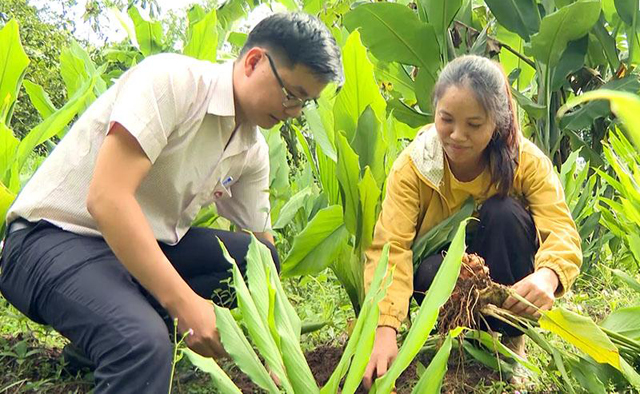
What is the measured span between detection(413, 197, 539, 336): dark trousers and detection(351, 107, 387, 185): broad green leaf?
26 centimetres

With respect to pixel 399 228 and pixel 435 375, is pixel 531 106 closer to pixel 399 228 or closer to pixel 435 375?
pixel 399 228

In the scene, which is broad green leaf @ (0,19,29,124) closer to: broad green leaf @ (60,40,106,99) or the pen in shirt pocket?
broad green leaf @ (60,40,106,99)

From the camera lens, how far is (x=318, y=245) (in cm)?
Answer: 174

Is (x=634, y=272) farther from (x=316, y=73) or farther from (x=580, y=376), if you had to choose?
(x=316, y=73)

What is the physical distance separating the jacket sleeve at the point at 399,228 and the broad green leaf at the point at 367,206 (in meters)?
0.03

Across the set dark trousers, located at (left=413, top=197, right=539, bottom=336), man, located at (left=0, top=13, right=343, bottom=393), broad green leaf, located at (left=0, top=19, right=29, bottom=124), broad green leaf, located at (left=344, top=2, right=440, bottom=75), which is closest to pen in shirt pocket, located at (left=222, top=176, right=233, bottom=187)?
man, located at (left=0, top=13, right=343, bottom=393)

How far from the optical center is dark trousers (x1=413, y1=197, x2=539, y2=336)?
1523 millimetres

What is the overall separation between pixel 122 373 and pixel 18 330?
3.03 feet

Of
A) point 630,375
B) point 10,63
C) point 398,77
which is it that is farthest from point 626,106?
point 398,77

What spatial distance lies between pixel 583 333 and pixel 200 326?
684 mm

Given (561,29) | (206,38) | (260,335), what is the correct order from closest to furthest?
(260,335)
(206,38)
(561,29)

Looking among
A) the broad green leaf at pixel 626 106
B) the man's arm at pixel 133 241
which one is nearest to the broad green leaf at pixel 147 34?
the man's arm at pixel 133 241

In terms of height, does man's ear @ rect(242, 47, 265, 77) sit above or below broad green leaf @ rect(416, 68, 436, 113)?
above

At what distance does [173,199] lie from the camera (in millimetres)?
1465
